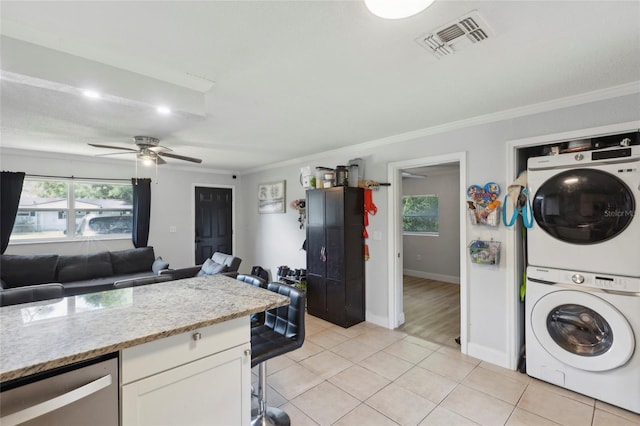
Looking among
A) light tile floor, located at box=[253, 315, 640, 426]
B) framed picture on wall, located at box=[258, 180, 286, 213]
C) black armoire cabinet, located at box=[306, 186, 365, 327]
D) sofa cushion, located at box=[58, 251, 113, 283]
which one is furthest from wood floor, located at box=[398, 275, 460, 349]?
sofa cushion, located at box=[58, 251, 113, 283]

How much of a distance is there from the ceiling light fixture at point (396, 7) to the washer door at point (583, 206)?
197cm

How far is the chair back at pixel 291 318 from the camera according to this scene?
74.7 inches

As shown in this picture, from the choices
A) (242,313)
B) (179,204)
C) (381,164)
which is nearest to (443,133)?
(381,164)

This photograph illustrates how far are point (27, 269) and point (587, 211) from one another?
632 centimetres

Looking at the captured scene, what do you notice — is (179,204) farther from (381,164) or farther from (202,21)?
(202,21)

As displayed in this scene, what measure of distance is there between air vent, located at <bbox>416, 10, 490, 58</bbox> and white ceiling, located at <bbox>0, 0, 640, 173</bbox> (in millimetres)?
42

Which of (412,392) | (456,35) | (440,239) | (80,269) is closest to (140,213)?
(80,269)

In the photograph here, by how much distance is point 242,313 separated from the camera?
1483 mm

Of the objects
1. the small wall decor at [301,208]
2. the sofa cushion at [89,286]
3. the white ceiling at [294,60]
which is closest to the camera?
the white ceiling at [294,60]

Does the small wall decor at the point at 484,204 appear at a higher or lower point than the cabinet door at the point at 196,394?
higher

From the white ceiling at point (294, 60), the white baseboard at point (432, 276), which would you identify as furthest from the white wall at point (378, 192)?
the white baseboard at point (432, 276)

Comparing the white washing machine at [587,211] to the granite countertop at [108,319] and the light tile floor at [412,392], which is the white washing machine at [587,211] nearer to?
the light tile floor at [412,392]

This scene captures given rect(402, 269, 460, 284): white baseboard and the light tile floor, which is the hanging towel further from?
rect(402, 269, 460, 284): white baseboard

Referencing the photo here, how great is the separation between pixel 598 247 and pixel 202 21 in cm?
299
